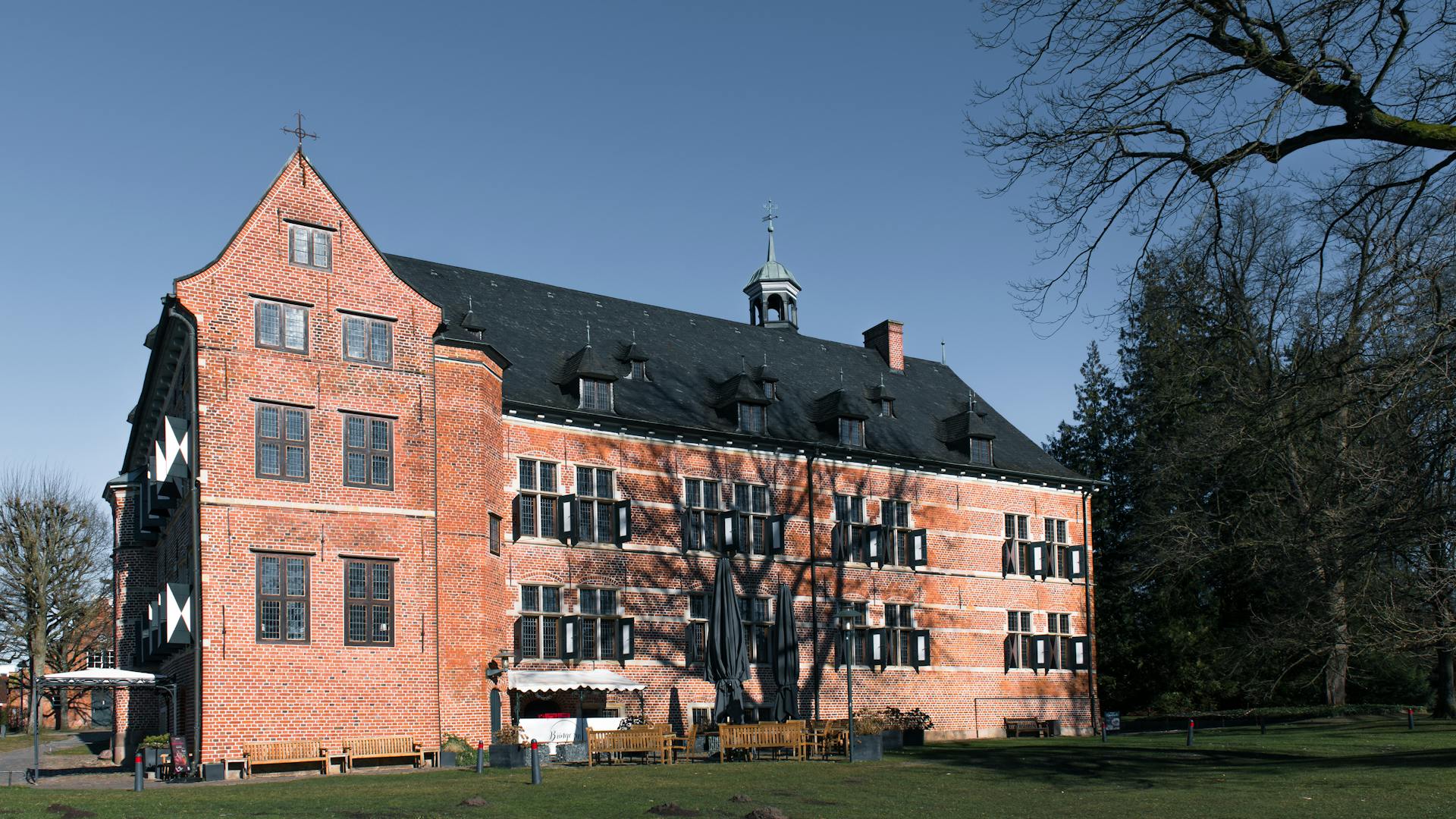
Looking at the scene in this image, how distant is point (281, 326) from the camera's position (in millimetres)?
25094

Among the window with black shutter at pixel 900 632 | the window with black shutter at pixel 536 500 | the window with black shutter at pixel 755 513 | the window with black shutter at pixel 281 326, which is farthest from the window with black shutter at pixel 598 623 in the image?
the window with black shutter at pixel 281 326

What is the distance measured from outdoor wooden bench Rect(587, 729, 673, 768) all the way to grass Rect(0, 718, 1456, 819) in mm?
770

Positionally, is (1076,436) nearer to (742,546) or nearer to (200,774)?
(742,546)

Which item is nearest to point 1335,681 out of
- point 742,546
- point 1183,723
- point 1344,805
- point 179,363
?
point 1183,723

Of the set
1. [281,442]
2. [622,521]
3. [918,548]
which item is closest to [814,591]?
[918,548]

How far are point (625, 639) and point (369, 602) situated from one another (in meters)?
7.07

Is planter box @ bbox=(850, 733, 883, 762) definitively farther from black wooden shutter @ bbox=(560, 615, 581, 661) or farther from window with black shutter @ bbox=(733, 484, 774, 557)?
window with black shutter @ bbox=(733, 484, 774, 557)

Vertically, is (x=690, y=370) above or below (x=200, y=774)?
above

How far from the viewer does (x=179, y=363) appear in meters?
26.5

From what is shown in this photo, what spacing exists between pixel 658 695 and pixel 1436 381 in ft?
70.2

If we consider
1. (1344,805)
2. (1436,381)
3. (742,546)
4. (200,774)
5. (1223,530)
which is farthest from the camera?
(1223,530)

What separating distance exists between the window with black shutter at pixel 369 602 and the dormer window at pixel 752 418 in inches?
435

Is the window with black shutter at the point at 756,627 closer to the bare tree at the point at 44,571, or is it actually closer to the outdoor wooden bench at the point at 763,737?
the outdoor wooden bench at the point at 763,737

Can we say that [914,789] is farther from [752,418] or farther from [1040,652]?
[1040,652]
